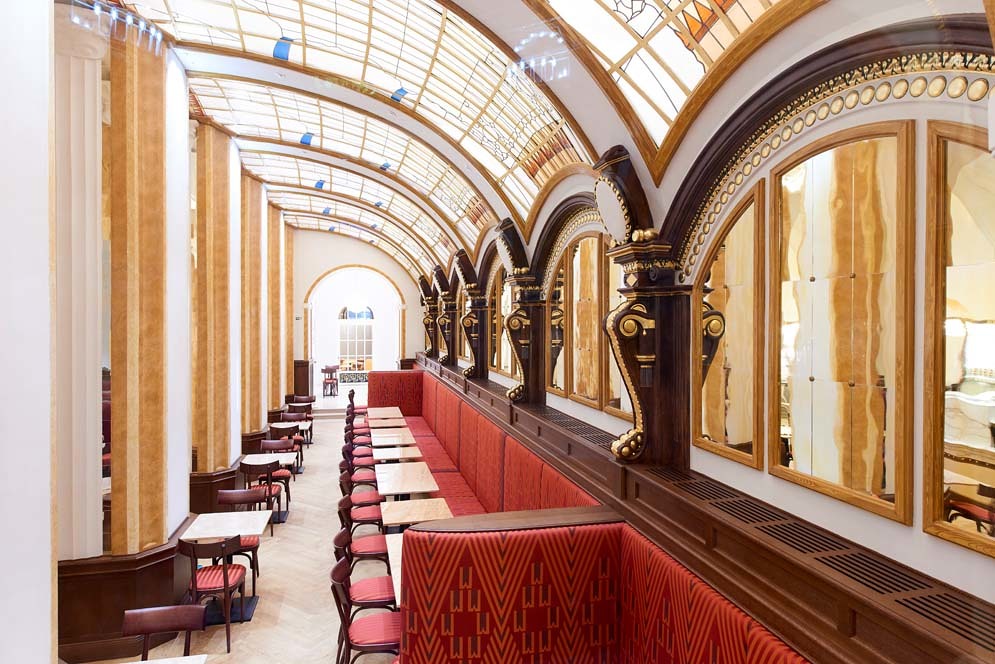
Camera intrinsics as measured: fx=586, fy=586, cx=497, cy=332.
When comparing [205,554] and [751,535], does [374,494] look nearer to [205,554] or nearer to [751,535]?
[205,554]

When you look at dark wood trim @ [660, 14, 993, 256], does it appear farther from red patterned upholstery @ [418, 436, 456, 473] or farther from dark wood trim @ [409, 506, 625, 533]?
red patterned upholstery @ [418, 436, 456, 473]

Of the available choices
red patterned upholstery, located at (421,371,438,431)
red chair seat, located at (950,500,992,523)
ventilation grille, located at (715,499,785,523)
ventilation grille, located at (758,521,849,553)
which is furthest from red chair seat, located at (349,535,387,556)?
red patterned upholstery, located at (421,371,438,431)

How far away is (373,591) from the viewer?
4734 millimetres

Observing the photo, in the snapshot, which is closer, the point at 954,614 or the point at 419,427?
the point at 954,614

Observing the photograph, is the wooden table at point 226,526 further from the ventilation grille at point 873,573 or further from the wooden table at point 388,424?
the wooden table at point 388,424

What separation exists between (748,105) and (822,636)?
7.89ft

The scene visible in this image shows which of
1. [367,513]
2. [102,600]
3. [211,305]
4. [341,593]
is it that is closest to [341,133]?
[211,305]

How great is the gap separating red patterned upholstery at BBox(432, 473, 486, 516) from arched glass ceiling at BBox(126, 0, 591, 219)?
139 inches

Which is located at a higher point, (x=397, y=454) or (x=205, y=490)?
(x=397, y=454)

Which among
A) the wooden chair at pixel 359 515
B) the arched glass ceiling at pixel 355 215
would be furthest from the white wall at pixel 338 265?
the wooden chair at pixel 359 515

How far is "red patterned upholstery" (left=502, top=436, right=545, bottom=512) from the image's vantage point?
5242mm

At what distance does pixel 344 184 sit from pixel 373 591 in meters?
9.83

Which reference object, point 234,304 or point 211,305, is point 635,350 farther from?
point 234,304

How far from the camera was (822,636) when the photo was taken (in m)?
2.12
